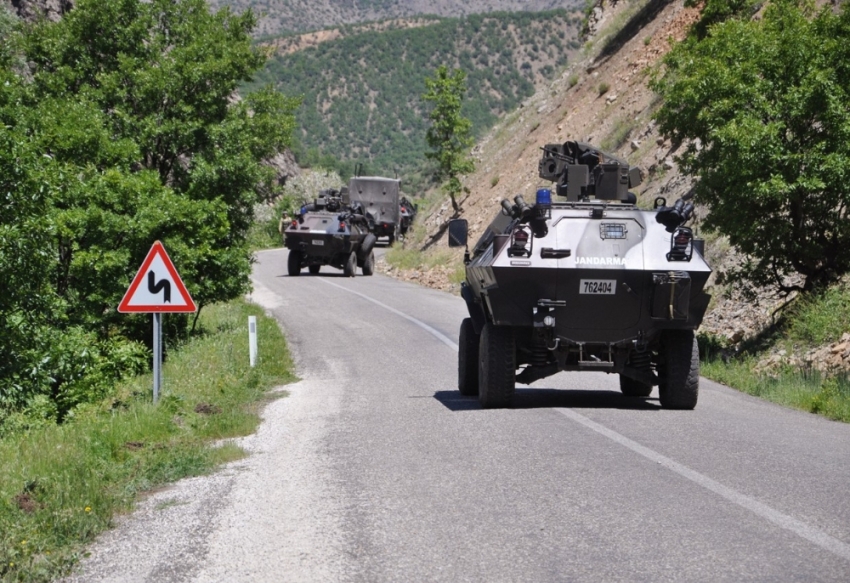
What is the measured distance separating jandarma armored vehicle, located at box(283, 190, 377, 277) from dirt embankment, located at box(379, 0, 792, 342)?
2171mm

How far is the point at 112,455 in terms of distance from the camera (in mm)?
9219

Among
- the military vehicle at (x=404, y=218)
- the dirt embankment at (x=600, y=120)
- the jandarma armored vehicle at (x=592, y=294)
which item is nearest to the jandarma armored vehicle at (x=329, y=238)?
the dirt embankment at (x=600, y=120)

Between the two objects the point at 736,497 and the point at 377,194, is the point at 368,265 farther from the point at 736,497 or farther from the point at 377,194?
the point at 736,497

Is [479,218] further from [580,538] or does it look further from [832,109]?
[580,538]

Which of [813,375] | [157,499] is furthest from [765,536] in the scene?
[813,375]

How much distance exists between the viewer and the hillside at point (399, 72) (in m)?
136

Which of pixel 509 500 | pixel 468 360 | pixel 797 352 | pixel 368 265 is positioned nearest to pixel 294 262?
pixel 368 265

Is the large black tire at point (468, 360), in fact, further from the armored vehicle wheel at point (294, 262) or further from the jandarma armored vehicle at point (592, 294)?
the armored vehicle wheel at point (294, 262)

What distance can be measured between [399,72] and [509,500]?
142376 millimetres

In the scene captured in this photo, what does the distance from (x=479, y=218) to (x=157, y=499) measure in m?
34.8

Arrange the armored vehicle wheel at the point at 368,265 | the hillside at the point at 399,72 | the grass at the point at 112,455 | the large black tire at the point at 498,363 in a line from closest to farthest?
the grass at the point at 112,455, the large black tire at the point at 498,363, the armored vehicle wheel at the point at 368,265, the hillside at the point at 399,72

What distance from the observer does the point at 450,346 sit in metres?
18.5

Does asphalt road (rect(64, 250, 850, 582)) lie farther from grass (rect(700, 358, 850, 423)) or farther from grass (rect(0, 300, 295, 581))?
grass (rect(700, 358, 850, 423))

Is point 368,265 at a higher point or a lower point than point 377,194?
lower
